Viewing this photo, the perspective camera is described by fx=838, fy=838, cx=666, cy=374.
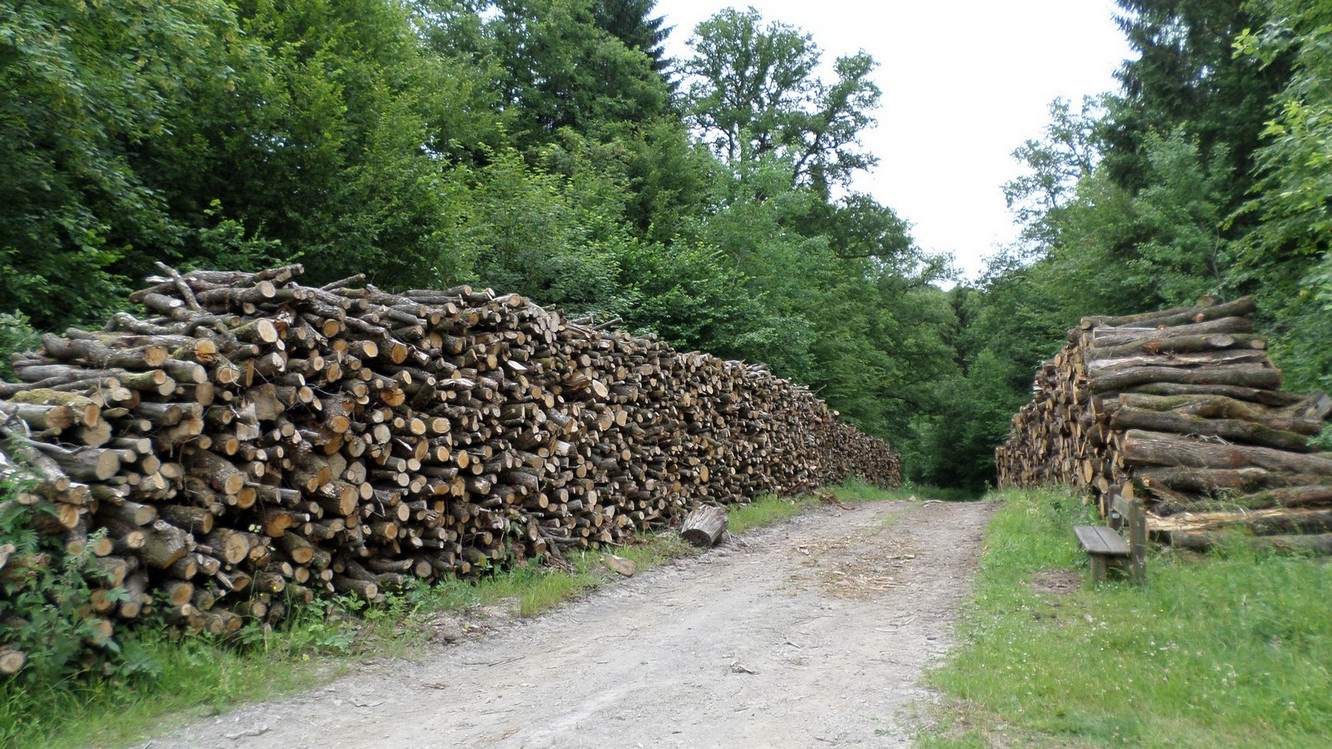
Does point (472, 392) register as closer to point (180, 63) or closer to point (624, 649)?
point (624, 649)

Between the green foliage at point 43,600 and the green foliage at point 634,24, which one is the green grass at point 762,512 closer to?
the green foliage at point 43,600

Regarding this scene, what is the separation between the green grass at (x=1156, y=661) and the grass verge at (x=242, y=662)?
3594 millimetres

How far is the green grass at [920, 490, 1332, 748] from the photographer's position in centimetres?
412

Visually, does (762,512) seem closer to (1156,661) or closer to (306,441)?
(1156,661)

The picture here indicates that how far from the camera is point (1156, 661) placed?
16.6ft

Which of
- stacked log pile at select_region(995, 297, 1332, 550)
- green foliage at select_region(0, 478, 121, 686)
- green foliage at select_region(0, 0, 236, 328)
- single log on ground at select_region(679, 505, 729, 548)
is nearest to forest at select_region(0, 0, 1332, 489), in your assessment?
green foliage at select_region(0, 0, 236, 328)

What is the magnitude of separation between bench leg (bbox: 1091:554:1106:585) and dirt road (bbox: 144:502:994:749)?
1149mm

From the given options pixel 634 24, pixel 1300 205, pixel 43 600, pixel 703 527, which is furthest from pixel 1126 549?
pixel 634 24

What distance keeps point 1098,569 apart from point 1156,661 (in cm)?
225

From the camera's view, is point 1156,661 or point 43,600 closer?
point 43,600

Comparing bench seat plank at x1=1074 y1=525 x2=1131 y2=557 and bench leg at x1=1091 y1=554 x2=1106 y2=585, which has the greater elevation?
bench seat plank at x1=1074 y1=525 x2=1131 y2=557

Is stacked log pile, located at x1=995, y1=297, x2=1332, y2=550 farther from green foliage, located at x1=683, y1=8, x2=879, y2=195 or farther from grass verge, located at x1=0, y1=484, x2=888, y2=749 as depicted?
green foliage, located at x1=683, y1=8, x2=879, y2=195

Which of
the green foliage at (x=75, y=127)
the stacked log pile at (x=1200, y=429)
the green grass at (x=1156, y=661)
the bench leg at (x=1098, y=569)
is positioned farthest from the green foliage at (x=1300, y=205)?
the green foliage at (x=75, y=127)

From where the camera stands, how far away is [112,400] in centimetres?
481
